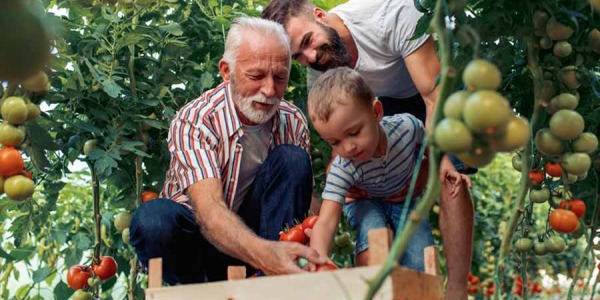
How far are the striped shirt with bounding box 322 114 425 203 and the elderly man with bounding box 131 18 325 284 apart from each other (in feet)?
0.55

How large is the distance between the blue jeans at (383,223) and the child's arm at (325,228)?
0.26 m

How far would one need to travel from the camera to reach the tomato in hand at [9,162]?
1878 mm

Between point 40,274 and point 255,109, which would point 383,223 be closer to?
point 255,109

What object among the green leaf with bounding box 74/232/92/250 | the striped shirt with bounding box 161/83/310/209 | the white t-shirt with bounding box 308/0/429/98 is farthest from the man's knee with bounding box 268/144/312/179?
the green leaf with bounding box 74/232/92/250

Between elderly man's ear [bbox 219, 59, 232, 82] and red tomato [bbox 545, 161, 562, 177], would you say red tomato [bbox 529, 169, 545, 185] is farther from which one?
elderly man's ear [bbox 219, 59, 232, 82]

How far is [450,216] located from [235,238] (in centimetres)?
72

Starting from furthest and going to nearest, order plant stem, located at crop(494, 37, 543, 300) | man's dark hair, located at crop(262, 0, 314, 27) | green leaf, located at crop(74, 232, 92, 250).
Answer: green leaf, located at crop(74, 232, 92, 250), man's dark hair, located at crop(262, 0, 314, 27), plant stem, located at crop(494, 37, 543, 300)

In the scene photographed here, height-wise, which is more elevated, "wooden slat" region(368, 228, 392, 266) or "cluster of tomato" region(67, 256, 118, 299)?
"wooden slat" region(368, 228, 392, 266)

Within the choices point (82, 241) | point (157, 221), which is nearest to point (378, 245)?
point (157, 221)

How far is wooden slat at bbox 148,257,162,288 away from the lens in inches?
69.2

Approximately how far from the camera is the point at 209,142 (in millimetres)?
2270

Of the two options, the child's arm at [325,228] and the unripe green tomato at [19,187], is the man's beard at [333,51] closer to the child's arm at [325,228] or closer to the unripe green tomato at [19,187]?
the child's arm at [325,228]

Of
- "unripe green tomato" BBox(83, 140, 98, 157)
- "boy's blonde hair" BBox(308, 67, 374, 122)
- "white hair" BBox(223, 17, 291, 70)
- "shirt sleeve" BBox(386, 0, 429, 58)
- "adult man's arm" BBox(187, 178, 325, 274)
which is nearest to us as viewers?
"adult man's arm" BBox(187, 178, 325, 274)

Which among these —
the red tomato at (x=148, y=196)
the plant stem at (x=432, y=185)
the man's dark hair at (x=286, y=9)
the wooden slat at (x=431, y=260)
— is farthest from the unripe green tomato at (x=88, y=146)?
the plant stem at (x=432, y=185)
